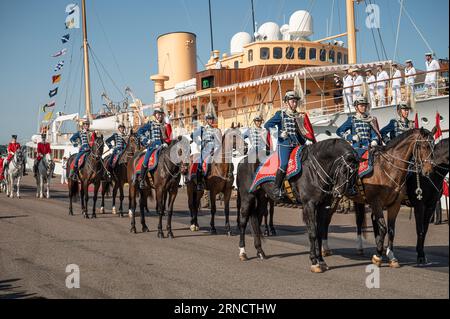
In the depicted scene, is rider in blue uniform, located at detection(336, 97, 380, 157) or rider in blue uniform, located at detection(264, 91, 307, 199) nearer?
rider in blue uniform, located at detection(264, 91, 307, 199)

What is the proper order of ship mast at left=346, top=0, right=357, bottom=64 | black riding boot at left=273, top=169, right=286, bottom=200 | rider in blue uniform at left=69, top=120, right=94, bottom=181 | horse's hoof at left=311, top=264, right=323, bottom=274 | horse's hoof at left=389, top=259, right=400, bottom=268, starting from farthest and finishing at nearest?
ship mast at left=346, top=0, right=357, bottom=64 < rider in blue uniform at left=69, top=120, right=94, bottom=181 < black riding boot at left=273, top=169, right=286, bottom=200 < horse's hoof at left=389, top=259, right=400, bottom=268 < horse's hoof at left=311, top=264, right=323, bottom=274

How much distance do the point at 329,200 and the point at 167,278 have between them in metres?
3.38

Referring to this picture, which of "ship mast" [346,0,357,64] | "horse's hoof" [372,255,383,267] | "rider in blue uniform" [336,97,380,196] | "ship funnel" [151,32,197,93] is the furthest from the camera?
"ship funnel" [151,32,197,93]

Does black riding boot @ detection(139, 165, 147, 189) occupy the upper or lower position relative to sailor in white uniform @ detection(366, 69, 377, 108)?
lower

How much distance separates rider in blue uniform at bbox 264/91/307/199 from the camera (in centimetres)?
1001

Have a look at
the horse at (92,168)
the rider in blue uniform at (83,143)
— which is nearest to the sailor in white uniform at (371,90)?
the horse at (92,168)

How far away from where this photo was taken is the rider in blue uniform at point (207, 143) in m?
14.5

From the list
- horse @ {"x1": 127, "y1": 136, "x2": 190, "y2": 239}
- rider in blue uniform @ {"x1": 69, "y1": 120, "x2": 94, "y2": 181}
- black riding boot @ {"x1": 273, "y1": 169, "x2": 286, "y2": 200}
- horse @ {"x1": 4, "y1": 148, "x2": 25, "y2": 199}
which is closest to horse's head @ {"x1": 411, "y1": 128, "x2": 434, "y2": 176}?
black riding boot @ {"x1": 273, "y1": 169, "x2": 286, "y2": 200}

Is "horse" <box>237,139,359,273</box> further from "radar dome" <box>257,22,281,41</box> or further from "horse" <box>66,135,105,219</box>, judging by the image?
"radar dome" <box>257,22,281,41</box>

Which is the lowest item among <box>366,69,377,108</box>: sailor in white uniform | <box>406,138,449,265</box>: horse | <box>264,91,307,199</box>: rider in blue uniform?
<box>406,138,449,265</box>: horse

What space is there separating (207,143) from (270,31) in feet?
88.4

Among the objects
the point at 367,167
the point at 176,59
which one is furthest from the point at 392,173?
the point at 176,59

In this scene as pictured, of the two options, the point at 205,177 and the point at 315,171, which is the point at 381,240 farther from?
the point at 205,177

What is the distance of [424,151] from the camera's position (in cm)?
959
